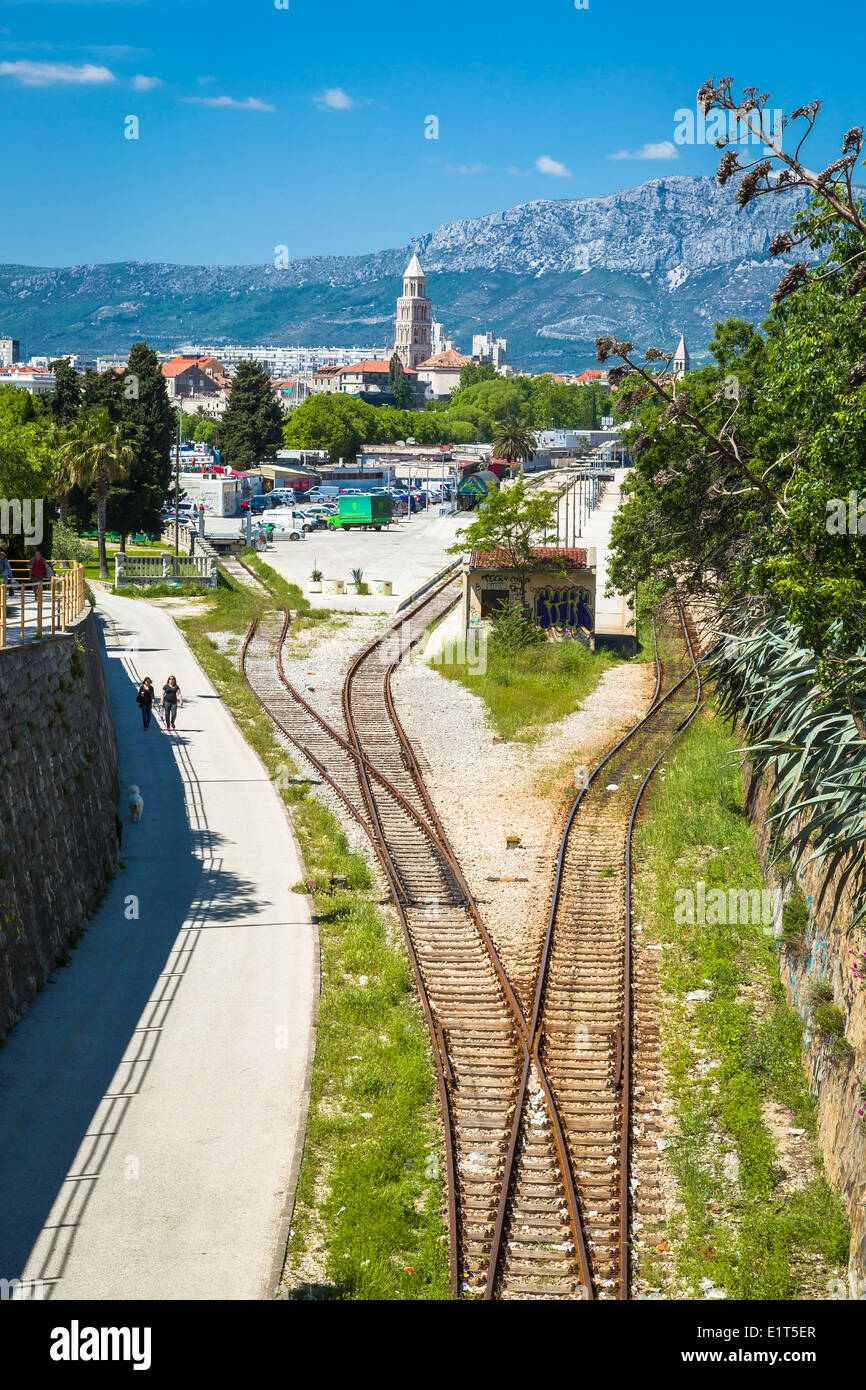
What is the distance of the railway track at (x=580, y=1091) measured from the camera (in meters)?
11.5

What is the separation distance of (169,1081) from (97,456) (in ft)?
145

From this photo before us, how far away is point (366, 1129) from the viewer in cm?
1383

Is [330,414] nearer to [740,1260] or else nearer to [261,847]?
[261,847]

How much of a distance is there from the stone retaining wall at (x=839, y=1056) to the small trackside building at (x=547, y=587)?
2536cm

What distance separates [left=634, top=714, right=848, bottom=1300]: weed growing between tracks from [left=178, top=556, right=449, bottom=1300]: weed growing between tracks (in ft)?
7.44

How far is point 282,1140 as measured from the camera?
44.3 feet

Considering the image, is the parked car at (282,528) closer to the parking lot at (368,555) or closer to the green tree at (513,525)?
the parking lot at (368,555)

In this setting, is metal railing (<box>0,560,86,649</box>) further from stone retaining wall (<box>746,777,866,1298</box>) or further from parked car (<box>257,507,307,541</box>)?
parked car (<box>257,507,307,541</box>)

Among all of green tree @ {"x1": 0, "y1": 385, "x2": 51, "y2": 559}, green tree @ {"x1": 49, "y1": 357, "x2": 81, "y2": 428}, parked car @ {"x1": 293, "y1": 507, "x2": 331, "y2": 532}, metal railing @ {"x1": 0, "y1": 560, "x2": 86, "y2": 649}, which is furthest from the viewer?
parked car @ {"x1": 293, "y1": 507, "x2": 331, "y2": 532}

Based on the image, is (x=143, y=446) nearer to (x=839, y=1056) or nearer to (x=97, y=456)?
(x=97, y=456)

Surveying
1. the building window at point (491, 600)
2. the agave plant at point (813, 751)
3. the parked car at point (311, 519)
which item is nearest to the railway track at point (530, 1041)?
the agave plant at point (813, 751)

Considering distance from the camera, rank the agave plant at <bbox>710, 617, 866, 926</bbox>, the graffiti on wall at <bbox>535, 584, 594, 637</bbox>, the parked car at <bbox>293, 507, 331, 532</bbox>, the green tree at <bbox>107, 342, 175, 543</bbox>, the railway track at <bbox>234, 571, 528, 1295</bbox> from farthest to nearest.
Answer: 1. the parked car at <bbox>293, 507, 331, 532</bbox>
2. the green tree at <bbox>107, 342, 175, 543</bbox>
3. the graffiti on wall at <bbox>535, 584, 594, 637</bbox>
4. the agave plant at <bbox>710, 617, 866, 926</bbox>
5. the railway track at <bbox>234, 571, 528, 1295</bbox>

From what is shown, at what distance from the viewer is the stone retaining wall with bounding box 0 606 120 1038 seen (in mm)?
16219

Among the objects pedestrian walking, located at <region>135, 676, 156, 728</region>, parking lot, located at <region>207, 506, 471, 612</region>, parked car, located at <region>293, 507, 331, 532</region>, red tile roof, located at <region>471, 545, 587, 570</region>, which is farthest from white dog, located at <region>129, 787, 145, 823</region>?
parked car, located at <region>293, 507, 331, 532</region>
